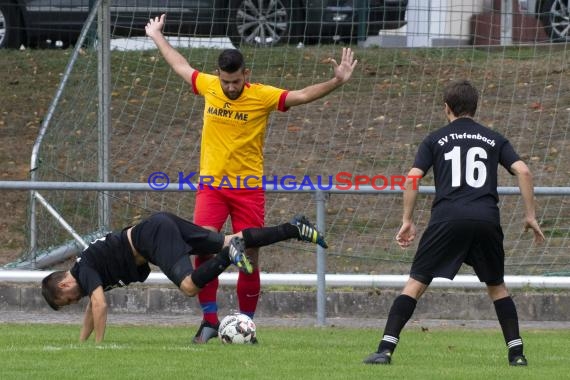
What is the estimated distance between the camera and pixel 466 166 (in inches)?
333

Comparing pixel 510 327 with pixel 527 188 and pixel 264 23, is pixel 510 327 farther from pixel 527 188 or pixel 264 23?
pixel 264 23

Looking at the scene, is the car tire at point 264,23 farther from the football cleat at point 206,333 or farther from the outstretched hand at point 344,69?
the football cleat at point 206,333

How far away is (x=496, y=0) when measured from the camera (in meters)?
15.8

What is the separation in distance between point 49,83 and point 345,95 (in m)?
4.14

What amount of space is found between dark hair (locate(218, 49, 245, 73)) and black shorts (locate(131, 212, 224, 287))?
44.0 inches

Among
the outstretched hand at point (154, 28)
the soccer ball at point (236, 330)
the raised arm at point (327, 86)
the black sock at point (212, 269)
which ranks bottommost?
Answer: the soccer ball at point (236, 330)

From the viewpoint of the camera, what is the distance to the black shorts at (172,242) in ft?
31.5

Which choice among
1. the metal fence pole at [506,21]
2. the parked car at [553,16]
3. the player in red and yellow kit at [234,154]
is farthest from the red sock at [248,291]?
the parked car at [553,16]

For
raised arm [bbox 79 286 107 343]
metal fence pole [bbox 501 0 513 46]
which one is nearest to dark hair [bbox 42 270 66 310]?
raised arm [bbox 79 286 107 343]

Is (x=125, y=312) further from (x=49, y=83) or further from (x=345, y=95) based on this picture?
(x=49, y=83)

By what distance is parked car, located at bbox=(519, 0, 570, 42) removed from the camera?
15.8 meters

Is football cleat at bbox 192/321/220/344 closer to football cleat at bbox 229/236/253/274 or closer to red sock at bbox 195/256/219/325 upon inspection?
red sock at bbox 195/256/219/325

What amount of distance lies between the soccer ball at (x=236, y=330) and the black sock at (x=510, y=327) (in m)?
1.96

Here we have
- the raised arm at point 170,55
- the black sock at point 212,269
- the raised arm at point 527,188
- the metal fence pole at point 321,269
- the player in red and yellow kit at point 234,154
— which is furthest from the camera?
the metal fence pole at point 321,269
